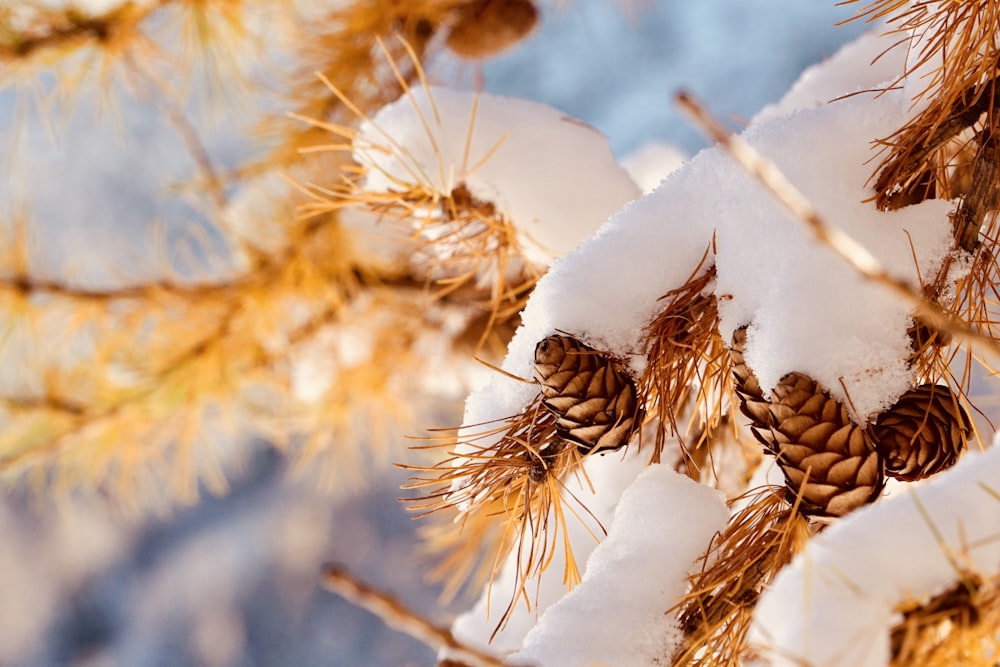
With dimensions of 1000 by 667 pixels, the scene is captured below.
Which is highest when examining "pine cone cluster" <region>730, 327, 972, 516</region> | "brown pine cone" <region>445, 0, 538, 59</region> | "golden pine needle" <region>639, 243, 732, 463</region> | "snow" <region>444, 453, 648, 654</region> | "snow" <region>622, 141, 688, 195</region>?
"brown pine cone" <region>445, 0, 538, 59</region>

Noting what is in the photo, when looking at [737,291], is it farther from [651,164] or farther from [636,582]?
[651,164]

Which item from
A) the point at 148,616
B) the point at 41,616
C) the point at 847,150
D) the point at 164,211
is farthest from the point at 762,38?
the point at 41,616

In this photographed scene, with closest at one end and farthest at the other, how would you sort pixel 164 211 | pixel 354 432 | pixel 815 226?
pixel 815 226 → pixel 354 432 → pixel 164 211

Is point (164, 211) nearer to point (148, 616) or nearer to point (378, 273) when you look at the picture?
point (148, 616)

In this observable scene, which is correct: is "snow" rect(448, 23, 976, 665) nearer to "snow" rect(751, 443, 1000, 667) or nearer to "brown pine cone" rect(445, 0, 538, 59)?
"snow" rect(751, 443, 1000, 667)

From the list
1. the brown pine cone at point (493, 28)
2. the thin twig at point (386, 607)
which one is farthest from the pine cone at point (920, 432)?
the brown pine cone at point (493, 28)

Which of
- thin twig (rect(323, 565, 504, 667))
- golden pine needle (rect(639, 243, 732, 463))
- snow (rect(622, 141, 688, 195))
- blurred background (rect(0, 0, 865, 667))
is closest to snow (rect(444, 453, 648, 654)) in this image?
golden pine needle (rect(639, 243, 732, 463))
